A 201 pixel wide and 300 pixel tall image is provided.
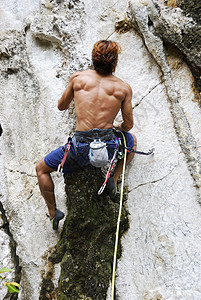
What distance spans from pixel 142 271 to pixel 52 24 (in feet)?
10.7

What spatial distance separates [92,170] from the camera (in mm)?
3172

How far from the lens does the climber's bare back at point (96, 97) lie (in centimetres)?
287

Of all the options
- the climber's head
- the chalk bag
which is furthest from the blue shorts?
the climber's head

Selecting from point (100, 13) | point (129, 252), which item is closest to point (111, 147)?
point (129, 252)

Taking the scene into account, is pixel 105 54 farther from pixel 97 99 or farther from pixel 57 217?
pixel 57 217

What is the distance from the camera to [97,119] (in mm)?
2893

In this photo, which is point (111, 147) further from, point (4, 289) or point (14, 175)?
point (4, 289)

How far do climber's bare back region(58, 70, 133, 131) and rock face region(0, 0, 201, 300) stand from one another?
568 mm

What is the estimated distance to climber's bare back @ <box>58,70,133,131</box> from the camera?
287 centimetres

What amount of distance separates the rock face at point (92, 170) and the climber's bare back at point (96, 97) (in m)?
0.57

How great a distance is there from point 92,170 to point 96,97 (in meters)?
0.78

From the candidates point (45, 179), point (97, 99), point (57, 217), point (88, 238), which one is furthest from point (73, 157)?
point (88, 238)

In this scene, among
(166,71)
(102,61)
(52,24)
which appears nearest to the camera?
(102,61)

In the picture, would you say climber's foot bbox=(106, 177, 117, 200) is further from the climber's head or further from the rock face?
the climber's head
